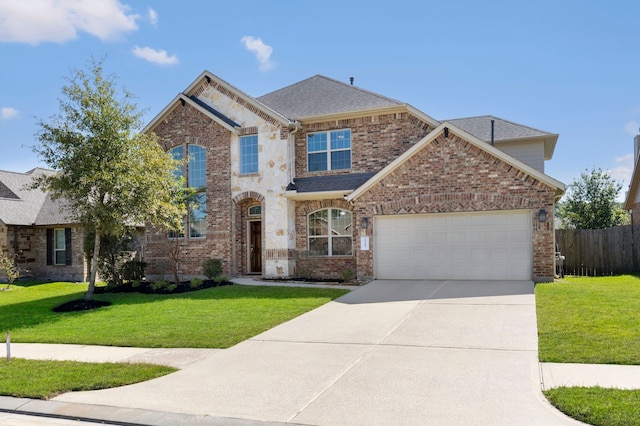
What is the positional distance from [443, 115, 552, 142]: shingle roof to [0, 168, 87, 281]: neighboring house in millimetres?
18255

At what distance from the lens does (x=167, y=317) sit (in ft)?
39.8

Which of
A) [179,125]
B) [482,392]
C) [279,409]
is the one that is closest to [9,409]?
[279,409]

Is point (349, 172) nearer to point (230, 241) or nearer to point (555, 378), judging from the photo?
point (230, 241)

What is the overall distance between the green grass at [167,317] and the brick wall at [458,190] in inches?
139

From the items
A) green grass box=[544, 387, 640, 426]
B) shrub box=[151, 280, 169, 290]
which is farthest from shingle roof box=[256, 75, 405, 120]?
green grass box=[544, 387, 640, 426]

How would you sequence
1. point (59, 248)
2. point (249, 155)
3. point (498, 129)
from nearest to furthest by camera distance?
point (249, 155) → point (498, 129) → point (59, 248)

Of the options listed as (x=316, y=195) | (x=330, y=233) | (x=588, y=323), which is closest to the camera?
(x=588, y=323)

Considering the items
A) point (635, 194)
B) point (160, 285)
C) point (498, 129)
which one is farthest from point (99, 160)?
point (635, 194)

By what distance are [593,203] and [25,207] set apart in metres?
31.7

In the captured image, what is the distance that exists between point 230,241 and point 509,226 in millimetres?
10550

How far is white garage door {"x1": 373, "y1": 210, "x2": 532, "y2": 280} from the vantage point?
15.0 metres

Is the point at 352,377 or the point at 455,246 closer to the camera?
the point at 352,377

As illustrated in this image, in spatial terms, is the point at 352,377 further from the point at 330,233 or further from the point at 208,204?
the point at 208,204

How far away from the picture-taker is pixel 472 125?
2242 centimetres
